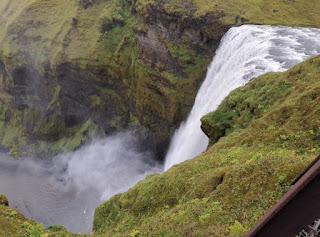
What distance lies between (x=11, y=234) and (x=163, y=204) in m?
6.67

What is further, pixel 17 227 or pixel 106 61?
pixel 106 61

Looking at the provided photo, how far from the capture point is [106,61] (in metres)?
53.8

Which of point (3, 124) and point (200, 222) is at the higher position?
point (200, 222)

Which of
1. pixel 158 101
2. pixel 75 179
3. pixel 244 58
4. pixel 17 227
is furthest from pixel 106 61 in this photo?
pixel 17 227

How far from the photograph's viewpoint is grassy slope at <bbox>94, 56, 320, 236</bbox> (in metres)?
10.1

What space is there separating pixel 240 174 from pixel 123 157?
43.1 m

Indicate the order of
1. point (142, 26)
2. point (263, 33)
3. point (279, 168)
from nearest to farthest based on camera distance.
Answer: point (279, 168) < point (263, 33) < point (142, 26)

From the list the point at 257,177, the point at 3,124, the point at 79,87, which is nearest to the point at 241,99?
the point at 257,177

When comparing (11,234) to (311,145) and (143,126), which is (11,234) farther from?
(143,126)

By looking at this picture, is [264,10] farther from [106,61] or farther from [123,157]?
[123,157]

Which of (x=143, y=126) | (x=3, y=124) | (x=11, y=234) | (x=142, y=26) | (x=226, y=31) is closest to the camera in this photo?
(x=11, y=234)

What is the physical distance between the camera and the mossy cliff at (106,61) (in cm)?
4122

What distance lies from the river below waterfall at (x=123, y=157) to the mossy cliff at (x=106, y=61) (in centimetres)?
358

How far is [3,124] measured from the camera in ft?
218
